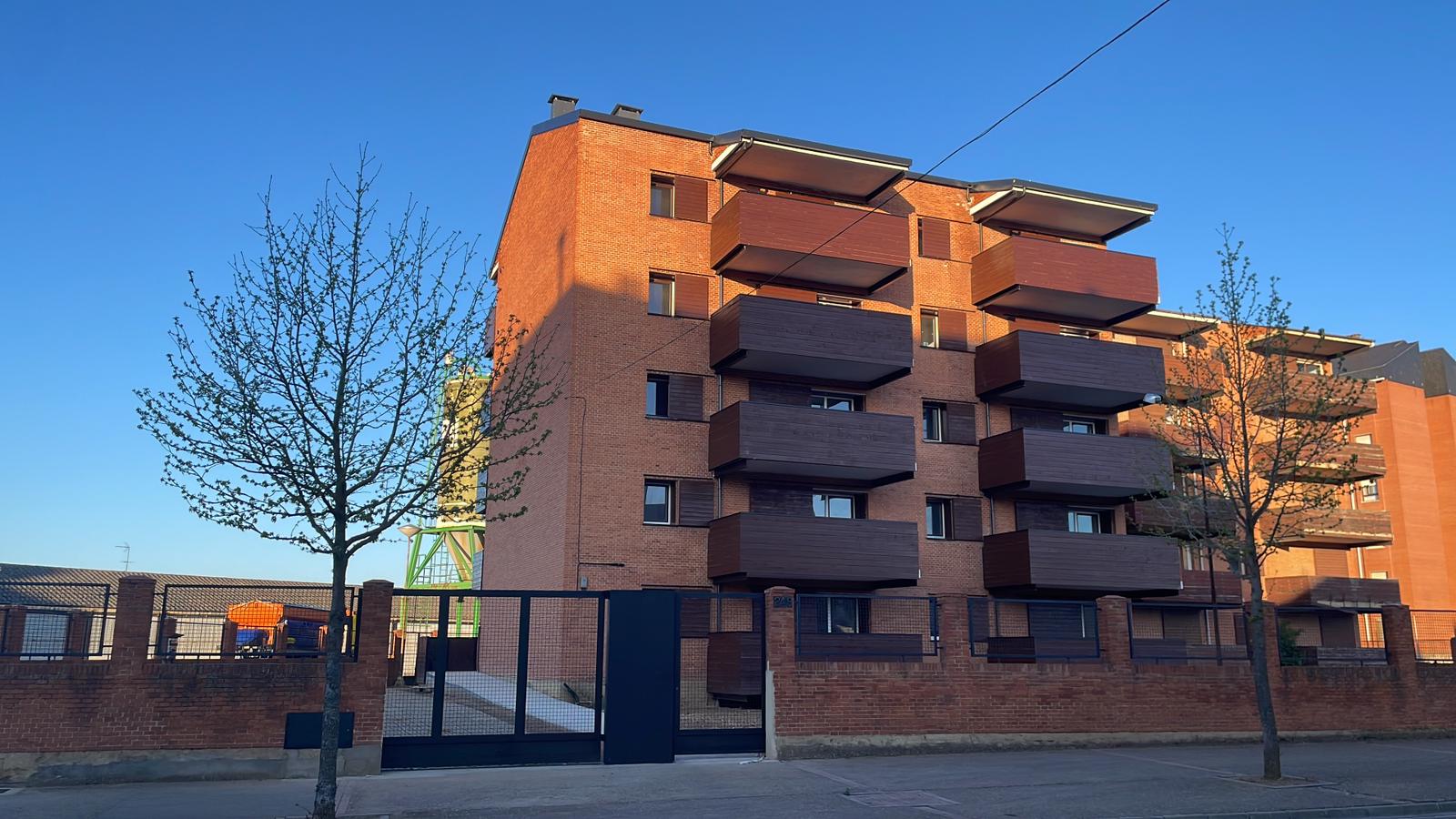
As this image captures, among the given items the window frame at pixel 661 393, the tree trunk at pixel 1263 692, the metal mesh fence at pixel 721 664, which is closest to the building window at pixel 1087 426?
the metal mesh fence at pixel 721 664

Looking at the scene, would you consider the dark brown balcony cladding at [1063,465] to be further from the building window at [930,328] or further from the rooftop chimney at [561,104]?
the rooftop chimney at [561,104]

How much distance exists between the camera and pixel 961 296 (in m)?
33.2

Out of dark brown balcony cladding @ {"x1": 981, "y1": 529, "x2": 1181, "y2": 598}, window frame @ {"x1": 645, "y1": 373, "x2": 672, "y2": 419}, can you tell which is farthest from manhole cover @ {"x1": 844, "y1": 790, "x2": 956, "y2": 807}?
dark brown balcony cladding @ {"x1": 981, "y1": 529, "x2": 1181, "y2": 598}

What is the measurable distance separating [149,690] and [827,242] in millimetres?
19052

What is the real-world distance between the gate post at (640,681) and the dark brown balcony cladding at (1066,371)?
55.6 feet

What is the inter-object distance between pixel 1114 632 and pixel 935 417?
11914 millimetres

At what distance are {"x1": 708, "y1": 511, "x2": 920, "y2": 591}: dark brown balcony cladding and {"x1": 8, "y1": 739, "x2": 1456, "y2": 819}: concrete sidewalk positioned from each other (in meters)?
8.82

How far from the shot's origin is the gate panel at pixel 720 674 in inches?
709

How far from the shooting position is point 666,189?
30484mm

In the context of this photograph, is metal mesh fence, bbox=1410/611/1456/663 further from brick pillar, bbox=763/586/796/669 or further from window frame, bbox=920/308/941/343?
brick pillar, bbox=763/586/796/669

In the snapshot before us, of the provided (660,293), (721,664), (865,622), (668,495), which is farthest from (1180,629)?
(660,293)

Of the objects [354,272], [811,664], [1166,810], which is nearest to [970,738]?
[811,664]

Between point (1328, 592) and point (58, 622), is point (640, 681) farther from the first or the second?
point (1328, 592)

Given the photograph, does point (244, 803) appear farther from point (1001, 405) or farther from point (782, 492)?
point (1001, 405)
